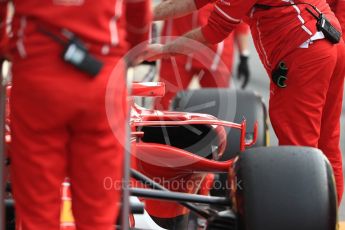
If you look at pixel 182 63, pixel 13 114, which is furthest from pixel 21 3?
pixel 182 63

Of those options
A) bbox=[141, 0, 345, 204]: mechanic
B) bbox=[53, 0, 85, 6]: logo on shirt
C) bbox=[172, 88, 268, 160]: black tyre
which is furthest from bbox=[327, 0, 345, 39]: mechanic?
bbox=[53, 0, 85, 6]: logo on shirt

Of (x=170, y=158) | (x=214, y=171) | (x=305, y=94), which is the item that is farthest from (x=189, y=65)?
(x=170, y=158)

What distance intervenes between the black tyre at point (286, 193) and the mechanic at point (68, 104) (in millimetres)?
640

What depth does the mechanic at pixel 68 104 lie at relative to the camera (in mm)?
3088

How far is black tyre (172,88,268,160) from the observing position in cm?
559

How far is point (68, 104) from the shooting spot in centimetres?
310

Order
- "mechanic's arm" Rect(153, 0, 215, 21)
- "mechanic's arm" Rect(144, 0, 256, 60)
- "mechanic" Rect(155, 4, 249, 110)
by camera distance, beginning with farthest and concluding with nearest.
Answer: "mechanic" Rect(155, 4, 249, 110) → "mechanic's arm" Rect(153, 0, 215, 21) → "mechanic's arm" Rect(144, 0, 256, 60)

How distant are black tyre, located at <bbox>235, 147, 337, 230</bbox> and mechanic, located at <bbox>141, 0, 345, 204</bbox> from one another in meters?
0.89

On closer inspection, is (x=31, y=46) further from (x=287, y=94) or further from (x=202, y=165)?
(x=287, y=94)

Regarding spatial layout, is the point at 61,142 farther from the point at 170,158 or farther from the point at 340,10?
the point at 340,10

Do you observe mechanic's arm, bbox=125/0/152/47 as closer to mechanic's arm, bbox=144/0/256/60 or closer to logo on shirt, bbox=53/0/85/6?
logo on shirt, bbox=53/0/85/6

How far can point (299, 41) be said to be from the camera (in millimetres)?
4648

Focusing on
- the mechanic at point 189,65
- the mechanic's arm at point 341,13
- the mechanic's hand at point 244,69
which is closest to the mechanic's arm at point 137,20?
the mechanic's arm at point 341,13

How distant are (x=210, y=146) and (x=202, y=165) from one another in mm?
334
